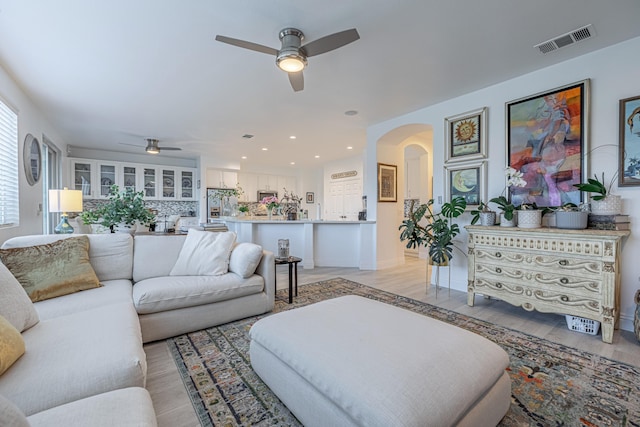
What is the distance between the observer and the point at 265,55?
259cm

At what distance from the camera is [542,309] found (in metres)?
2.51

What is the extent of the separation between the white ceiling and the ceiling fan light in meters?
0.23

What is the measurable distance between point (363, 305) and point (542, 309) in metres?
1.89

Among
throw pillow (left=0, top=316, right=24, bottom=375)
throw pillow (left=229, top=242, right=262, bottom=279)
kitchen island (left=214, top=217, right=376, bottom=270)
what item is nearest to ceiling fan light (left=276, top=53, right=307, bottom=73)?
throw pillow (left=229, top=242, right=262, bottom=279)

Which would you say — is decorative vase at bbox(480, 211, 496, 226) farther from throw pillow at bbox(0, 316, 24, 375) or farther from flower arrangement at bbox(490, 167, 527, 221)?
throw pillow at bbox(0, 316, 24, 375)

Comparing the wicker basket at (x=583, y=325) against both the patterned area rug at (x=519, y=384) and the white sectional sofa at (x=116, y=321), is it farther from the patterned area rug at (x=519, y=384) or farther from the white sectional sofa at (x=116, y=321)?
the white sectional sofa at (x=116, y=321)

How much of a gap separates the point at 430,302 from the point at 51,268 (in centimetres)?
351

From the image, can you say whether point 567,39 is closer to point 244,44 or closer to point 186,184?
point 244,44

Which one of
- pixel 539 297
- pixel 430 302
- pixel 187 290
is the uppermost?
pixel 187 290

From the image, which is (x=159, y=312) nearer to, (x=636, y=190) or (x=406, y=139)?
(x=636, y=190)

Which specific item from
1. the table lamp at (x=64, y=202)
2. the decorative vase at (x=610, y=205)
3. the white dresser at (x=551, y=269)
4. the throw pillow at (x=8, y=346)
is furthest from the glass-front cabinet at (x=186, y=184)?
the decorative vase at (x=610, y=205)

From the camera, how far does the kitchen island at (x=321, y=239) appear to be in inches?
195

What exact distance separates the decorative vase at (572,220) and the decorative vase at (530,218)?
0.16 metres

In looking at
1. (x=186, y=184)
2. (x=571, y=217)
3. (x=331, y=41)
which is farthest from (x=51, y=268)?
(x=186, y=184)
